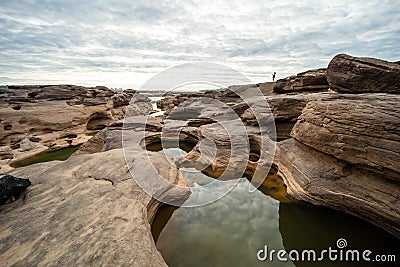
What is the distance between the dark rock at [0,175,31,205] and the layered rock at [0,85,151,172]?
24.1 feet

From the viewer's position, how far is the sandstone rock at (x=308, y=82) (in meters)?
12.2

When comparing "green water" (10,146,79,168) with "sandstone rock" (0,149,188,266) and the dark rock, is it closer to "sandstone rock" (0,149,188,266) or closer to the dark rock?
"sandstone rock" (0,149,188,266)

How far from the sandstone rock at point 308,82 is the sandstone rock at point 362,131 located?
272 inches

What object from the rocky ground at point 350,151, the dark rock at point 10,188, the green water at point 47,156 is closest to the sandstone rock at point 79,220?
the dark rock at point 10,188

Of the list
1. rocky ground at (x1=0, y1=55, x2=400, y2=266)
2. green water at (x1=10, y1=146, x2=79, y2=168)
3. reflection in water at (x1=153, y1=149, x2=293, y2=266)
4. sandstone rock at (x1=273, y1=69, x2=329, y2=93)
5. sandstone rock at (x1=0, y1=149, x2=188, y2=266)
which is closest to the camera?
sandstone rock at (x1=0, y1=149, x2=188, y2=266)

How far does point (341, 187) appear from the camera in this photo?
5.23 m

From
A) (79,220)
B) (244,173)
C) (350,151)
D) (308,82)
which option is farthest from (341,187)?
(308,82)

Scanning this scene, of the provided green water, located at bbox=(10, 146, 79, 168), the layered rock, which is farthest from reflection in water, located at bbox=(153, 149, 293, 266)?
the layered rock

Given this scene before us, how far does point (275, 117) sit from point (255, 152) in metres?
2.33

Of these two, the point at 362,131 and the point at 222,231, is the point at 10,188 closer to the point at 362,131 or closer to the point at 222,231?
the point at 222,231

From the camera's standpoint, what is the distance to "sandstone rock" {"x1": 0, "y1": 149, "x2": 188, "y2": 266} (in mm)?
3029

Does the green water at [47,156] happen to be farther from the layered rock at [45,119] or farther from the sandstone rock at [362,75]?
the sandstone rock at [362,75]

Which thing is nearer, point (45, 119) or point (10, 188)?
point (10, 188)

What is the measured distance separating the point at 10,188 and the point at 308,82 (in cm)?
1511
